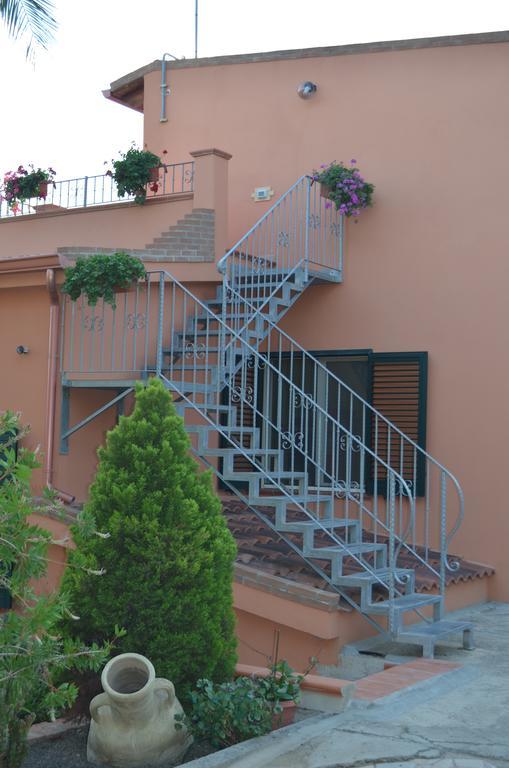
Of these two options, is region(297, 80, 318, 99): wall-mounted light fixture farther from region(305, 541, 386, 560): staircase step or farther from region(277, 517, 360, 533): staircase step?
region(305, 541, 386, 560): staircase step

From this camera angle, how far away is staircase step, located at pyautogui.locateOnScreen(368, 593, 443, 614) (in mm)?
6930

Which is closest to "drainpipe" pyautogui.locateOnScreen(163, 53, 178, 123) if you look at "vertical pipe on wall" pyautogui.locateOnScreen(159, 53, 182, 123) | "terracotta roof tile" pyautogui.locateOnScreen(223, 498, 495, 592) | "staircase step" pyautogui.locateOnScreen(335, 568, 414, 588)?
"vertical pipe on wall" pyautogui.locateOnScreen(159, 53, 182, 123)

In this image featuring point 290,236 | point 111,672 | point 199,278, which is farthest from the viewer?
point 290,236

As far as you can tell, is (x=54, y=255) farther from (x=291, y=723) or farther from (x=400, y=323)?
(x=291, y=723)

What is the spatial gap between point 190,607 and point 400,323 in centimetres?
560

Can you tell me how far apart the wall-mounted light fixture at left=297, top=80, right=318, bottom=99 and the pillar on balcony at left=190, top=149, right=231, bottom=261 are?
1.32 metres

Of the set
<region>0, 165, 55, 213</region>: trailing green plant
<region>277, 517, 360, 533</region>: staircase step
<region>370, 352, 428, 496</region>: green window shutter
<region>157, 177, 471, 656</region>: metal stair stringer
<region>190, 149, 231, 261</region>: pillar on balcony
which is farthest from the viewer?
<region>0, 165, 55, 213</region>: trailing green plant

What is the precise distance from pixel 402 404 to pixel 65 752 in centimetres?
590

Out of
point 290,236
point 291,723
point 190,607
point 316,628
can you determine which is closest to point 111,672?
point 190,607

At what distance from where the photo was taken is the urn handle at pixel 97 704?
4.81 m

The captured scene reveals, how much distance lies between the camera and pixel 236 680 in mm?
5500

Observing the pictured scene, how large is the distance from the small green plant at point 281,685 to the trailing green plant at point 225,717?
0.19 meters

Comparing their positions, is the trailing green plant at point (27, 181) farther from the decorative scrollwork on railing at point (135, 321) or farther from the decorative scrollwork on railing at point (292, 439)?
the decorative scrollwork on railing at point (292, 439)

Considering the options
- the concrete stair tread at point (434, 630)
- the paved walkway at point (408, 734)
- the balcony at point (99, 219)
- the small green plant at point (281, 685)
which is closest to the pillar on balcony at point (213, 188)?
the balcony at point (99, 219)
